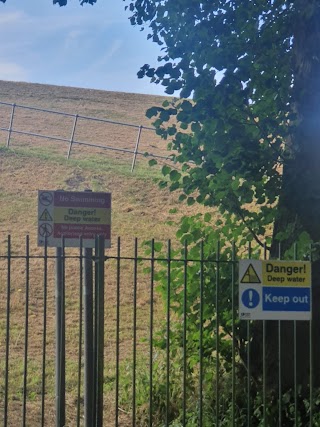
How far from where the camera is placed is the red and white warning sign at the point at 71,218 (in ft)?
21.7

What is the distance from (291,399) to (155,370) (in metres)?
1.69

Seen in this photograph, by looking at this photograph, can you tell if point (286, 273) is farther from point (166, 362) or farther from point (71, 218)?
point (71, 218)

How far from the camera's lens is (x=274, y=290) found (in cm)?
654

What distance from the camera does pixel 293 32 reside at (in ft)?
26.5

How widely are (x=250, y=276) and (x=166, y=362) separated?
53.9 inches

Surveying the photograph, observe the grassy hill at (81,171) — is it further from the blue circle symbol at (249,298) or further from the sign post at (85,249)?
the blue circle symbol at (249,298)

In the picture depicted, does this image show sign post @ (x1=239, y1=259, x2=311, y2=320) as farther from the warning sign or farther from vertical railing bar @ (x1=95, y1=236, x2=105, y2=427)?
vertical railing bar @ (x1=95, y1=236, x2=105, y2=427)

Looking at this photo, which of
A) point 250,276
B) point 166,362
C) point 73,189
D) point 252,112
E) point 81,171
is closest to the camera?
point 250,276

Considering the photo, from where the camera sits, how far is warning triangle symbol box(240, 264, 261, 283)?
646cm

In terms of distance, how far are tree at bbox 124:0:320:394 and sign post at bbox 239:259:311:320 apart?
0.75m

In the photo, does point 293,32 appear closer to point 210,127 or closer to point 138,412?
point 210,127

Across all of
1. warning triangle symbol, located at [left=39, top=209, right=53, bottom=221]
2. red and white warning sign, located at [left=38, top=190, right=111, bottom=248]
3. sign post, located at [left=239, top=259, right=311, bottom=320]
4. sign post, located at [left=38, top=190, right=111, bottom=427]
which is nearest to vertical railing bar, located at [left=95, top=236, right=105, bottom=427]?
sign post, located at [left=38, top=190, right=111, bottom=427]

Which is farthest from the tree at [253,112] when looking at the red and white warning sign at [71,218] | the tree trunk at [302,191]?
the red and white warning sign at [71,218]

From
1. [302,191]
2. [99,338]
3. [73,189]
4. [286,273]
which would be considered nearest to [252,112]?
[302,191]
